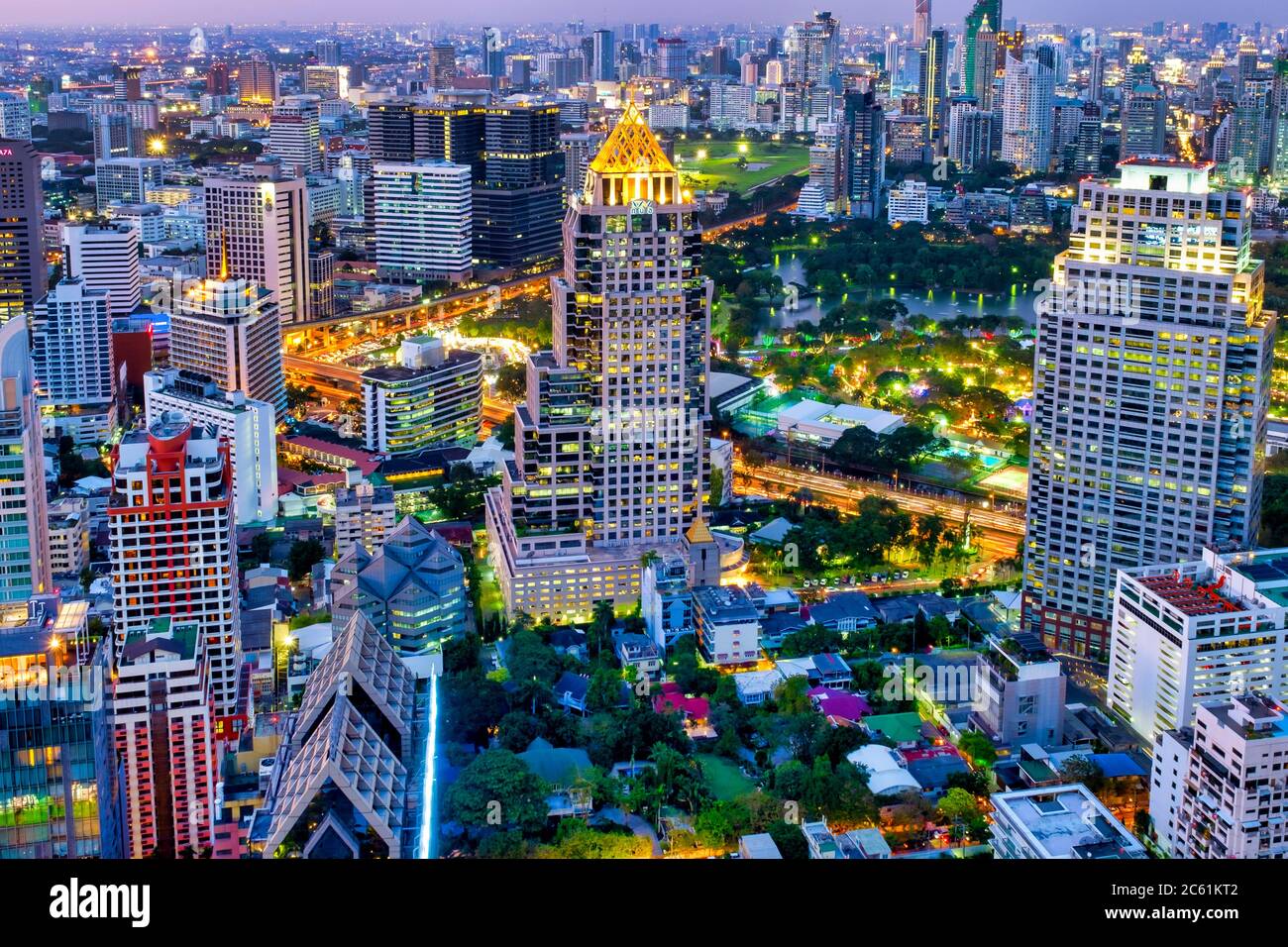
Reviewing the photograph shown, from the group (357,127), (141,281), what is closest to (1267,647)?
(141,281)

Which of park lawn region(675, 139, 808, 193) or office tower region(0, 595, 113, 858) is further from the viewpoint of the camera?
park lawn region(675, 139, 808, 193)

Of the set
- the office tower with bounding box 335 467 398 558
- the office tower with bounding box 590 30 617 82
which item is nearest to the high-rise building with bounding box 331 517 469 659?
the office tower with bounding box 335 467 398 558

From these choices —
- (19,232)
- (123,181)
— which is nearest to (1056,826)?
(19,232)

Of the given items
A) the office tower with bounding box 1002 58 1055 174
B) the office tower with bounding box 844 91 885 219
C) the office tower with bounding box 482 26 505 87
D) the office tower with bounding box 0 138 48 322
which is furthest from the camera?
the office tower with bounding box 1002 58 1055 174

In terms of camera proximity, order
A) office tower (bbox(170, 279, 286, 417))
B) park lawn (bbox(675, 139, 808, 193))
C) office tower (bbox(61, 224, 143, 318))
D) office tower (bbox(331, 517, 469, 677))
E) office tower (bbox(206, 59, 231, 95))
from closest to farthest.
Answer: office tower (bbox(331, 517, 469, 677))
office tower (bbox(170, 279, 286, 417))
office tower (bbox(61, 224, 143, 318))
park lawn (bbox(675, 139, 808, 193))
office tower (bbox(206, 59, 231, 95))

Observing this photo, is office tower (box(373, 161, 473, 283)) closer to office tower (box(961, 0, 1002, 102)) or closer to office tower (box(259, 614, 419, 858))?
office tower (box(961, 0, 1002, 102))
